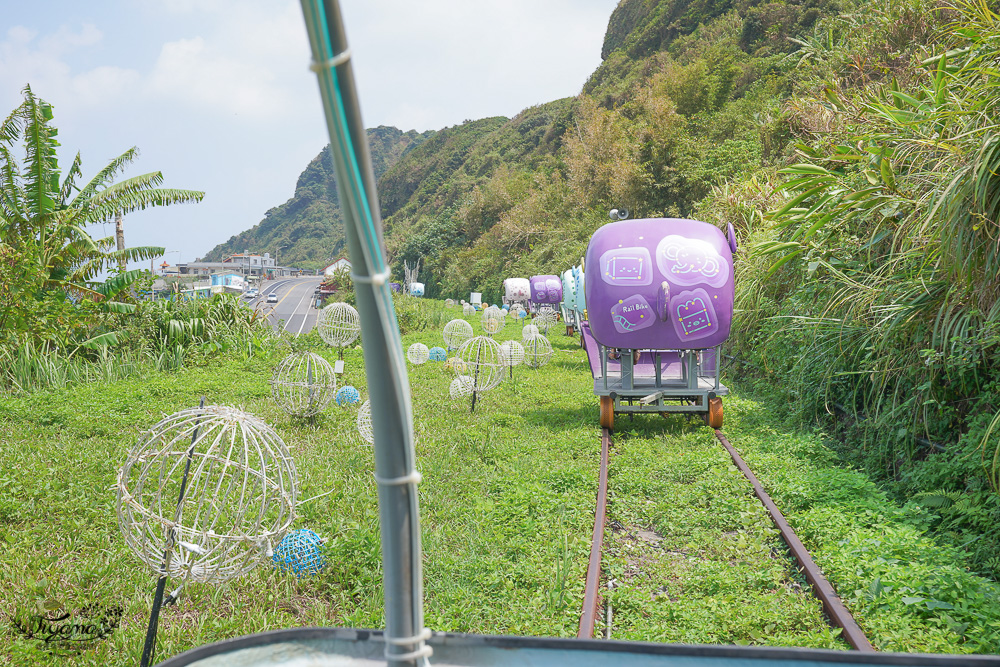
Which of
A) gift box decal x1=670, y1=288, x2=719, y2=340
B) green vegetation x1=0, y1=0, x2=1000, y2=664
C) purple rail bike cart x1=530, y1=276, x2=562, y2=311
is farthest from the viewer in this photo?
purple rail bike cart x1=530, y1=276, x2=562, y2=311

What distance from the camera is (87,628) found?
4250mm

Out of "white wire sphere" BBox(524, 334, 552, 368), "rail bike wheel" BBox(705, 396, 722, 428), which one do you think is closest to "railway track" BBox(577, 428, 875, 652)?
"rail bike wheel" BBox(705, 396, 722, 428)

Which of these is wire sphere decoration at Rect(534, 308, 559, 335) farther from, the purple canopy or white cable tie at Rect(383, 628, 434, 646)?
white cable tie at Rect(383, 628, 434, 646)

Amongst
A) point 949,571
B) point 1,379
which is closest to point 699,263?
point 949,571

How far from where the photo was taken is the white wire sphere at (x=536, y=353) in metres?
17.5

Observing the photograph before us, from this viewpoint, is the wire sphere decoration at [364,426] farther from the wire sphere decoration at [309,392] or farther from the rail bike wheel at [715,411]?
the rail bike wheel at [715,411]

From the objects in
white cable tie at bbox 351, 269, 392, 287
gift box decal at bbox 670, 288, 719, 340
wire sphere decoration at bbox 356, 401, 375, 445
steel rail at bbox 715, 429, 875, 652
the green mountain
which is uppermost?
the green mountain

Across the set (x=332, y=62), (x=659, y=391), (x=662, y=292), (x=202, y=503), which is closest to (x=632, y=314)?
(x=662, y=292)

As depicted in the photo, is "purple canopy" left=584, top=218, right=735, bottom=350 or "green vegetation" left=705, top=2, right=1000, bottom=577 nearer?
"green vegetation" left=705, top=2, right=1000, bottom=577

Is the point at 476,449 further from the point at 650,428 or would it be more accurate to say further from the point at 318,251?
the point at 318,251

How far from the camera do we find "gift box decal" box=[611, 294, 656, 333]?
9.22 m

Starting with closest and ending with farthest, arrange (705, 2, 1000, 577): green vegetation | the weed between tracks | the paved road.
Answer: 1. the weed between tracks
2. (705, 2, 1000, 577): green vegetation
3. the paved road

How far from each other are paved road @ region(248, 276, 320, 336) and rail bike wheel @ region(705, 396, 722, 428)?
41.5 meters

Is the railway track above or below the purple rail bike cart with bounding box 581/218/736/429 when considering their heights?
below
